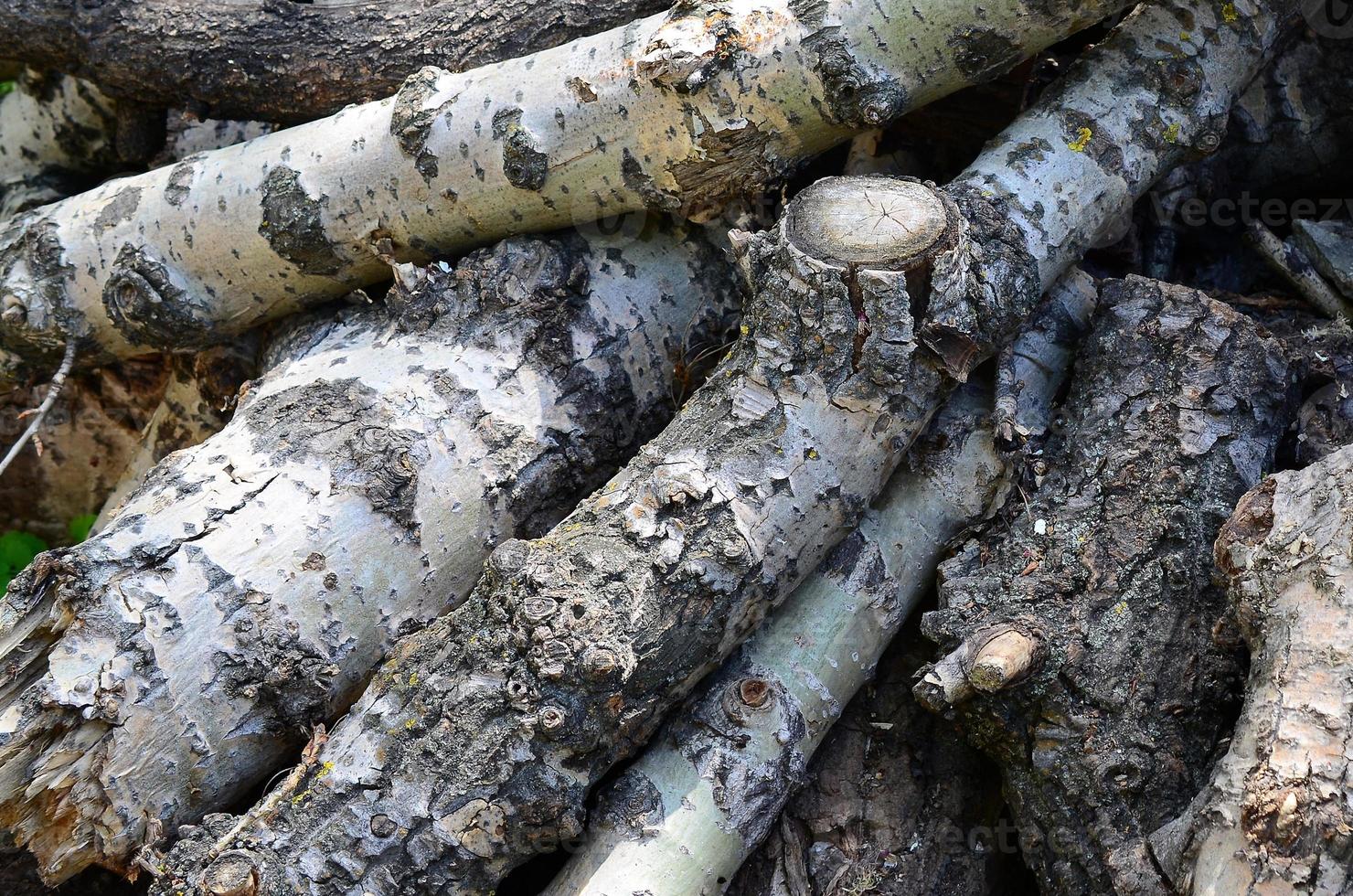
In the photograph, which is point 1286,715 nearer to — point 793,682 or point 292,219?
point 793,682

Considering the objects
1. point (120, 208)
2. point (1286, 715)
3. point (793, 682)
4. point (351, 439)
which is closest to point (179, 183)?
point (120, 208)

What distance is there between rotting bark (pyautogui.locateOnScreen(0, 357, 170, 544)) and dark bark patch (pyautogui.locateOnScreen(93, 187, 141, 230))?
513 mm

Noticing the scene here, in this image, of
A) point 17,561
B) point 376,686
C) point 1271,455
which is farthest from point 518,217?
point 17,561

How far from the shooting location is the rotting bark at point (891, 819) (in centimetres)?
210

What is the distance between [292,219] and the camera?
8.27ft

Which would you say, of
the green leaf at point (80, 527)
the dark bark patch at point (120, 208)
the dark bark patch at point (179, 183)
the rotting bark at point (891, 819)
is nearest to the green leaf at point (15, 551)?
the green leaf at point (80, 527)

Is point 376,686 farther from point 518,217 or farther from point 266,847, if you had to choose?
point 518,217

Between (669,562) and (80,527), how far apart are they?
215 centimetres

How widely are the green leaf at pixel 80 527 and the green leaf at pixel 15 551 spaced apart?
3.4 inches

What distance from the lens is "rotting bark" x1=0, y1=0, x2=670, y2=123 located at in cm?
276

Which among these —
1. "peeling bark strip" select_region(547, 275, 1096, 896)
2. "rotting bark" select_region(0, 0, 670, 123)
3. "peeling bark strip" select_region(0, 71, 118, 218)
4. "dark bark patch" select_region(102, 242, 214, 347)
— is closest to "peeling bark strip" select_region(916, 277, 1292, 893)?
"peeling bark strip" select_region(547, 275, 1096, 896)

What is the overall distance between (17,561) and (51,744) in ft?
4.86

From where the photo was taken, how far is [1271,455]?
2.12 metres

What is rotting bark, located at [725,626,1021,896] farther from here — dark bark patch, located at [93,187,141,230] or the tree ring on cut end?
dark bark patch, located at [93,187,141,230]
